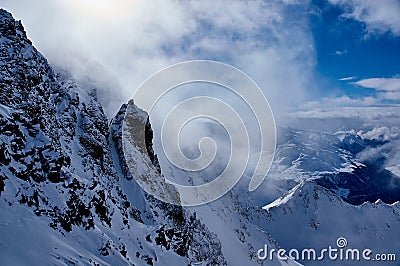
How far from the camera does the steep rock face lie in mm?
28781

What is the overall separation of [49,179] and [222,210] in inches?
5746

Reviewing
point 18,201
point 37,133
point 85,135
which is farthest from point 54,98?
point 18,201

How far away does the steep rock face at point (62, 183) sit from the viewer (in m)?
28.8

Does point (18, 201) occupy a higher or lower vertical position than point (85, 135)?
lower

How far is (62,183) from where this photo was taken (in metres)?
35.8

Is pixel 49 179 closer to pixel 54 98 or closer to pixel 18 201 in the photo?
pixel 18 201

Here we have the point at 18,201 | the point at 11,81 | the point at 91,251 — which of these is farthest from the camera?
the point at 11,81

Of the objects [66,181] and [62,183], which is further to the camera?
[66,181]

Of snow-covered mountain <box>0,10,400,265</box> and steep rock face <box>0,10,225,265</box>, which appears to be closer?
snow-covered mountain <box>0,10,400,265</box>

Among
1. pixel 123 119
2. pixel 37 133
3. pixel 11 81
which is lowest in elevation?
pixel 37 133

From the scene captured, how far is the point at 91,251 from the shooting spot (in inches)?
1302

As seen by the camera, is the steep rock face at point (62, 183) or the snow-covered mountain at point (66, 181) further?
the steep rock face at point (62, 183)

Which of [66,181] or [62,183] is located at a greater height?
[66,181]

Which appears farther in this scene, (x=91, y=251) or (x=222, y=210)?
(x=222, y=210)
